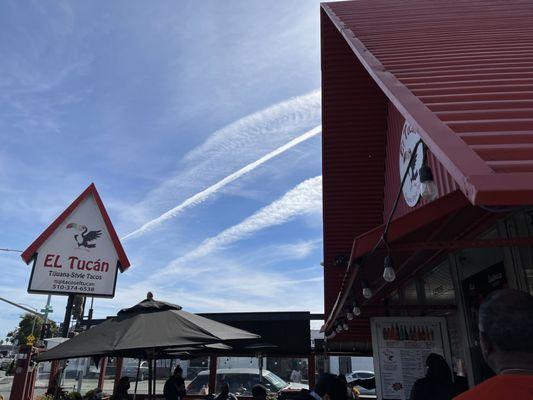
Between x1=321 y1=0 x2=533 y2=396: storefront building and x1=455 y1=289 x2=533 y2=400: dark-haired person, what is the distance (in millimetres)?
387

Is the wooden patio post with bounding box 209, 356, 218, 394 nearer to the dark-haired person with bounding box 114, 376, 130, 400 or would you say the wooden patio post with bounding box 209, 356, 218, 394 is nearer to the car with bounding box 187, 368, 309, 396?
the car with bounding box 187, 368, 309, 396

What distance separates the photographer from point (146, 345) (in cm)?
482

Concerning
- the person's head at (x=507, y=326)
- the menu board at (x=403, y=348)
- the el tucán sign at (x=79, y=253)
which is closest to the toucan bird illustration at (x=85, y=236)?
the el tucán sign at (x=79, y=253)

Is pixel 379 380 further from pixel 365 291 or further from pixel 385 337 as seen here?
pixel 365 291

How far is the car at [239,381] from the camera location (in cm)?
1631

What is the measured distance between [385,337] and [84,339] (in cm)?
424

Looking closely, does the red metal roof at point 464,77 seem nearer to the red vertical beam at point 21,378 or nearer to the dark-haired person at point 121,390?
the dark-haired person at point 121,390

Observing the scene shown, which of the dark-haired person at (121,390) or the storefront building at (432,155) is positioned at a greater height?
the storefront building at (432,155)

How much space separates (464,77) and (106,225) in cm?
1129

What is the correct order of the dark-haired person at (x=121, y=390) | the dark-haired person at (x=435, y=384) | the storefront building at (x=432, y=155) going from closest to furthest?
the storefront building at (x=432, y=155)
the dark-haired person at (x=435, y=384)
the dark-haired person at (x=121, y=390)

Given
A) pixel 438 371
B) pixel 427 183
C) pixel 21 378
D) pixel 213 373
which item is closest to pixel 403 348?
pixel 438 371

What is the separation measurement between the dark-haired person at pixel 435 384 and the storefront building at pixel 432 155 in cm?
96

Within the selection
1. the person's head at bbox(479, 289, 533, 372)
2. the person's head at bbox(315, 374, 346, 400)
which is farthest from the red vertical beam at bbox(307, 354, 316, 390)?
the person's head at bbox(479, 289, 533, 372)

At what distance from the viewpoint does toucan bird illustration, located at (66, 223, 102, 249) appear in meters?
11.7
